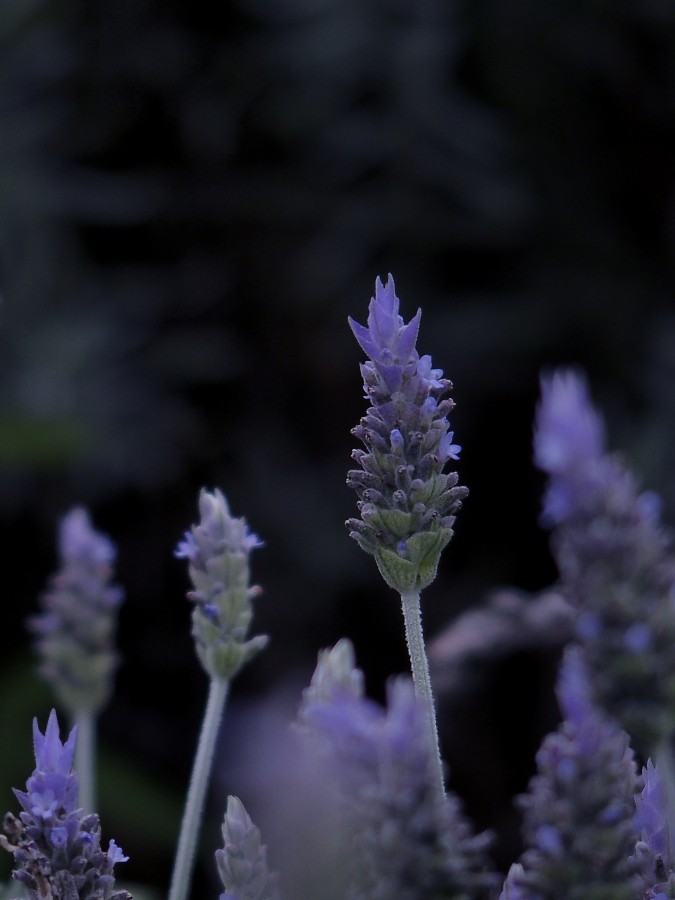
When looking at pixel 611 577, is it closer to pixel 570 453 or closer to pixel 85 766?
pixel 570 453

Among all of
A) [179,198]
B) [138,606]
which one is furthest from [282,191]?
[138,606]

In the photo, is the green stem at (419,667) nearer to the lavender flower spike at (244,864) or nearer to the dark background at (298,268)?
the lavender flower spike at (244,864)

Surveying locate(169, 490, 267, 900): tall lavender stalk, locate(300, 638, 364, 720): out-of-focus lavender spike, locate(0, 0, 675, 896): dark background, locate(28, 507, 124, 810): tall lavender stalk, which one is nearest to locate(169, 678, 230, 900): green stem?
locate(169, 490, 267, 900): tall lavender stalk

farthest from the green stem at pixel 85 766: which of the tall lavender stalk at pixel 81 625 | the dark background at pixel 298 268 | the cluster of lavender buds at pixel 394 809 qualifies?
the dark background at pixel 298 268

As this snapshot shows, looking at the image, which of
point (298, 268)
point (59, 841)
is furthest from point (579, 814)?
point (298, 268)

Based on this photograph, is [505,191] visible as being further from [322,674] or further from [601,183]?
[322,674]

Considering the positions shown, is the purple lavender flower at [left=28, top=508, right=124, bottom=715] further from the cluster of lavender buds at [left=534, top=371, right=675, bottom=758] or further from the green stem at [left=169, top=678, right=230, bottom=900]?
the cluster of lavender buds at [left=534, top=371, right=675, bottom=758]
